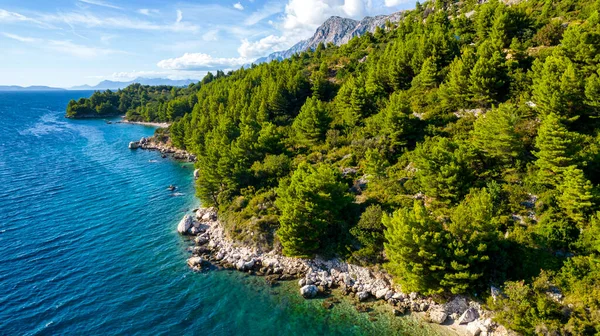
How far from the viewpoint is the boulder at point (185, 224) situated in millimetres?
50656

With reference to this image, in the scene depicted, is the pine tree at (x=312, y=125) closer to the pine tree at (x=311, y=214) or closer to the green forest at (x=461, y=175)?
the green forest at (x=461, y=175)

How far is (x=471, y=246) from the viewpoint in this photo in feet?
99.0

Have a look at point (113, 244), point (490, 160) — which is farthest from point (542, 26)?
point (113, 244)

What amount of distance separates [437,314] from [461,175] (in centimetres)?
1765

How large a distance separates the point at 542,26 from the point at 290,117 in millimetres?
61941

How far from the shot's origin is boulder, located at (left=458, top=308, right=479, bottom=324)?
2900cm

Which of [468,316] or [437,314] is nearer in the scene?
[468,316]

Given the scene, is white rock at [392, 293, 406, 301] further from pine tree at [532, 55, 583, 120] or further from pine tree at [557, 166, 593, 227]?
pine tree at [532, 55, 583, 120]

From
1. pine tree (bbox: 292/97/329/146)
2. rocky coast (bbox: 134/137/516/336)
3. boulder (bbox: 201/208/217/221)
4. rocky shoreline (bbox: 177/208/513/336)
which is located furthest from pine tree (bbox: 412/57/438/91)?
boulder (bbox: 201/208/217/221)

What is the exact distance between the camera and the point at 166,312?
3344 cm

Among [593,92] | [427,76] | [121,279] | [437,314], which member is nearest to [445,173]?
[437,314]

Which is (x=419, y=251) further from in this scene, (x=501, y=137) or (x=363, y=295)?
(x=501, y=137)

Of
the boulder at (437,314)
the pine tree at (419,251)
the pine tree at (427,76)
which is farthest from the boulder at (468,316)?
the pine tree at (427,76)

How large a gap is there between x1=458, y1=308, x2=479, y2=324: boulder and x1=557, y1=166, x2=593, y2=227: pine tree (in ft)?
47.3
